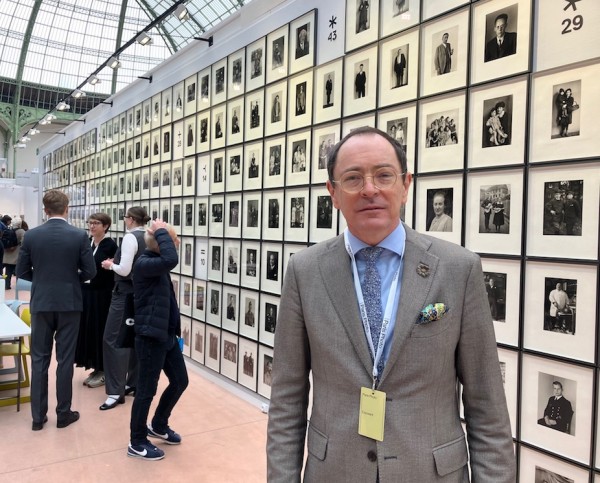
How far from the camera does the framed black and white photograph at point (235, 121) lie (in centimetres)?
544

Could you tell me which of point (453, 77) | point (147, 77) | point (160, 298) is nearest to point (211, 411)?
point (160, 298)

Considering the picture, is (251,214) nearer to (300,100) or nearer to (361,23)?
(300,100)

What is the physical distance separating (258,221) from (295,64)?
156 cm

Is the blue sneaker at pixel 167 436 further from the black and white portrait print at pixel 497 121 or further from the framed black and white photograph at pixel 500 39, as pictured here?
the framed black and white photograph at pixel 500 39

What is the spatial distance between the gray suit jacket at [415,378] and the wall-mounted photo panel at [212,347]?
4.55m

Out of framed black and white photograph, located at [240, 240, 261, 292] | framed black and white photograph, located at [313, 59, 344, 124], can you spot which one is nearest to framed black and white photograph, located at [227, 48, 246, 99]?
framed black and white photograph, located at [313, 59, 344, 124]

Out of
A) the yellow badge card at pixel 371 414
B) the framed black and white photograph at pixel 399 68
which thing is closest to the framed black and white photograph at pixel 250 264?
the framed black and white photograph at pixel 399 68

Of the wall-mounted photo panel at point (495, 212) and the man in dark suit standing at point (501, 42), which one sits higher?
the man in dark suit standing at point (501, 42)

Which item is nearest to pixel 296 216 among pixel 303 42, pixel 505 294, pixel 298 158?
pixel 298 158

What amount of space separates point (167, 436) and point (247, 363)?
1365mm

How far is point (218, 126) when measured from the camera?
586 cm

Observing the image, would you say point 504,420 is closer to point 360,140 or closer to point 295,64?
point 360,140

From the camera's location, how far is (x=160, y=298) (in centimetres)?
362

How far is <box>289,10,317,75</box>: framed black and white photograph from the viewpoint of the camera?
14.3 ft
